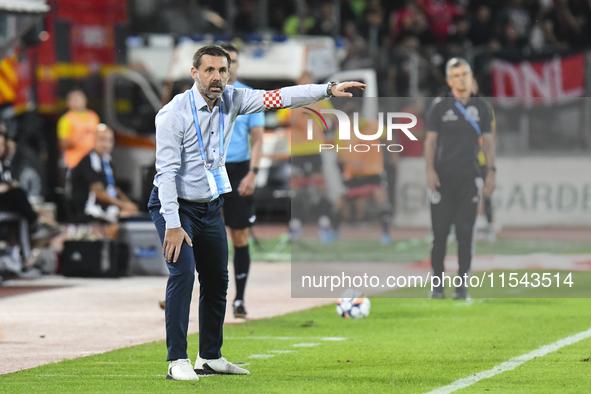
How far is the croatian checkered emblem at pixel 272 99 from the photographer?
6742 millimetres

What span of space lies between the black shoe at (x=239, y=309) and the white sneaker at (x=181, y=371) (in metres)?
3.24

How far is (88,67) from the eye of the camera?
21.0 metres

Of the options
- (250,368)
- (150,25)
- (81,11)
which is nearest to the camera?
(250,368)

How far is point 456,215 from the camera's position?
11.0 m

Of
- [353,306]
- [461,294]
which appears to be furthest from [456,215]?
[353,306]

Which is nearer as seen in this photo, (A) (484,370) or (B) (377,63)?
(A) (484,370)

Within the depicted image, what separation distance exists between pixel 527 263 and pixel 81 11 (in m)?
12.0

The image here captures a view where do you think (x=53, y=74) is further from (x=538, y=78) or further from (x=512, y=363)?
(x=512, y=363)

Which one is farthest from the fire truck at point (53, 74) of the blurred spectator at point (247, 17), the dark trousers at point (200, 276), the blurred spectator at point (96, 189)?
the dark trousers at point (200, 276)

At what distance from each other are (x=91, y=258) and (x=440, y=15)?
12003 millimetres

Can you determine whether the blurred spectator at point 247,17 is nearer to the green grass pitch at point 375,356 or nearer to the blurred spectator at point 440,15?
the blurred spectator at point 440,15

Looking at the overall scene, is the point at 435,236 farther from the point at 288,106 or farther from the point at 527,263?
the point at 288,106

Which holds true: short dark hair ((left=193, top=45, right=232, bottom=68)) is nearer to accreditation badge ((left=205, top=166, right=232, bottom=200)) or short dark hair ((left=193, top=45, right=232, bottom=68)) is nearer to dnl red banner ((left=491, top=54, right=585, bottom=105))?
accreditation badge ((left=205, top=166, right=232, bottom=200))

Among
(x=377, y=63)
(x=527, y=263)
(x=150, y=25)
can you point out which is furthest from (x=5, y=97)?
(x=527, y=263)
